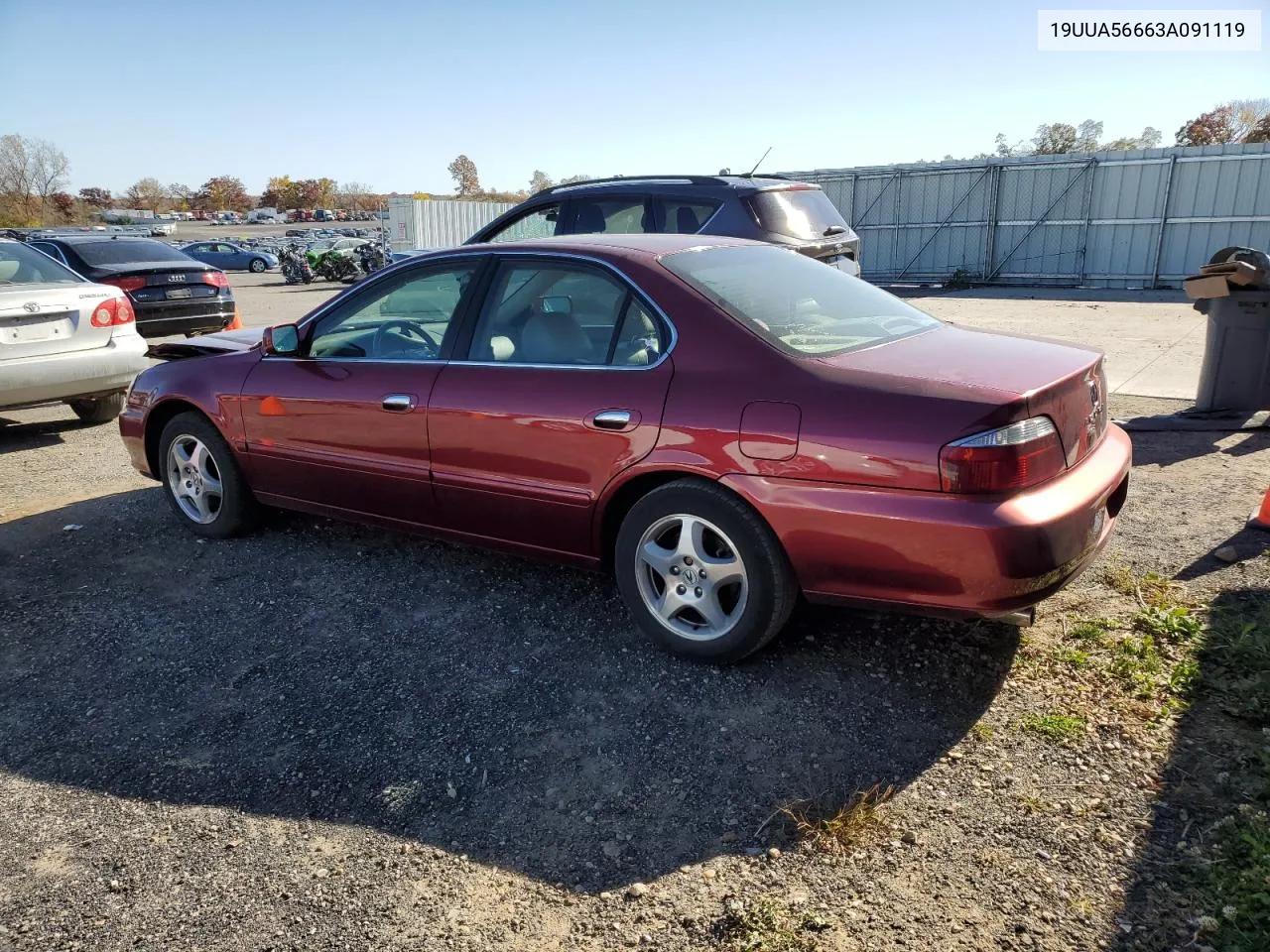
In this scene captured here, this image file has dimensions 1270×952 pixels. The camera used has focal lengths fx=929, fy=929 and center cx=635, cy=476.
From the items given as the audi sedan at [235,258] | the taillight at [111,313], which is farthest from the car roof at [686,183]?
the audi sedan at [235,258]

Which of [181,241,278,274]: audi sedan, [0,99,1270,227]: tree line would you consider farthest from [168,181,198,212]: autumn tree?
[181,241,278,274]: audi sedan

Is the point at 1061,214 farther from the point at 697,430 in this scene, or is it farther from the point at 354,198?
the point at 354,198

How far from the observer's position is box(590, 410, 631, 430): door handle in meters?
3.49

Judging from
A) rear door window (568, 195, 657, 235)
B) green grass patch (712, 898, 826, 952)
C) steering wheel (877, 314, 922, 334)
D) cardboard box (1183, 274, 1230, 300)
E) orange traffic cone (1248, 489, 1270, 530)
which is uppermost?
rear door window (568, 195, 657, 235)

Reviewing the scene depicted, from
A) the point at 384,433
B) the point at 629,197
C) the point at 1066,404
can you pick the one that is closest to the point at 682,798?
the point at 1066,404

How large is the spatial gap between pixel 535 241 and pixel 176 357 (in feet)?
8.62

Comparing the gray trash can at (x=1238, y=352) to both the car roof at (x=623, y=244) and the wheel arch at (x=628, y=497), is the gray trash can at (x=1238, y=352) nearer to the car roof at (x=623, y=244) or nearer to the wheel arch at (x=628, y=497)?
the car roof at (x=623, y=244)

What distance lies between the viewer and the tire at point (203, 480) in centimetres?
498

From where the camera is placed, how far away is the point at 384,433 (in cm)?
424

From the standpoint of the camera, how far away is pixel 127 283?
11.6 metres

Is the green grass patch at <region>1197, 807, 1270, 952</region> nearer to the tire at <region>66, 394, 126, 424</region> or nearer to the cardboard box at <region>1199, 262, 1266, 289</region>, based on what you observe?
the cardboard box at <region>1199, 262, 1266, 289</region>

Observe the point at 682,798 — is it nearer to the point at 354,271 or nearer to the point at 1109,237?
the point at 1109,237

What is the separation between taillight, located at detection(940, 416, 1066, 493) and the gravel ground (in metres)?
0.84

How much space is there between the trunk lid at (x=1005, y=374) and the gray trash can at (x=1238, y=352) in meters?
4.23
